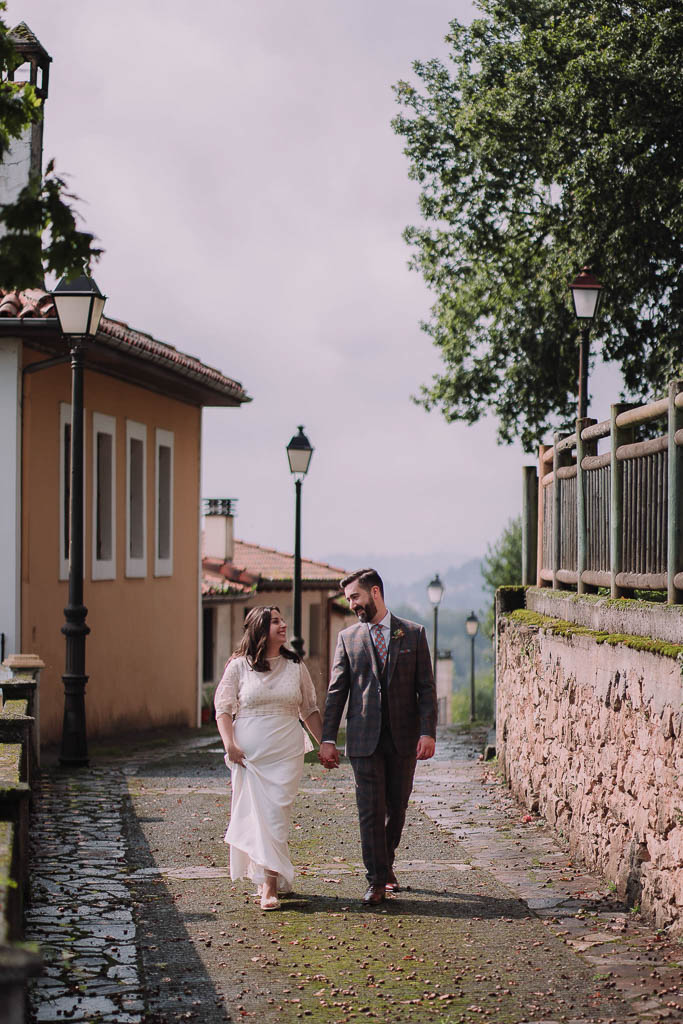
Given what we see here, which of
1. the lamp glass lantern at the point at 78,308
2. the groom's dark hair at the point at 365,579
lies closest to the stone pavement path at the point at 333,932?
the groom's dark hair at the point at 365,579

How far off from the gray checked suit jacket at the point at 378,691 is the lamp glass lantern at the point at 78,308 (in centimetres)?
643

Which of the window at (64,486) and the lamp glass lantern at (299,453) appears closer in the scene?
the window at (64,486)

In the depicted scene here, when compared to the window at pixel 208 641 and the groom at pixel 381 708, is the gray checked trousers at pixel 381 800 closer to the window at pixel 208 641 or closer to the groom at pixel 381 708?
the groom at pixel 381 708

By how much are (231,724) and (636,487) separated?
2.94m

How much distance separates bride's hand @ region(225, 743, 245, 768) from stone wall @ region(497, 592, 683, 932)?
221cm

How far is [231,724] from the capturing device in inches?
303

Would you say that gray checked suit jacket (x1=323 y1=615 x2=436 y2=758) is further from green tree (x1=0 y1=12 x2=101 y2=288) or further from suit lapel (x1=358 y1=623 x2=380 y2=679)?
green tree (x1=0 y1=12 x2=101 y2=288)

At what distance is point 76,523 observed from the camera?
13.5 m

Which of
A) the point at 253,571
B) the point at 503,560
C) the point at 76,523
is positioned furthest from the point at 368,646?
the point at 503,560

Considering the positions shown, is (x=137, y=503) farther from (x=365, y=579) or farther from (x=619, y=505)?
(x=365, y=579)

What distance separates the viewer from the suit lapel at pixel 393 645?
7.77 metres

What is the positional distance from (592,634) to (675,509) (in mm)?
1817

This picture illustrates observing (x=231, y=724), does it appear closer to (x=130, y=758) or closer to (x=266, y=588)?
(x=130, y=758)

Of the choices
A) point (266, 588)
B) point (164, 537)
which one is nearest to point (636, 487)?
point (164, 537)
